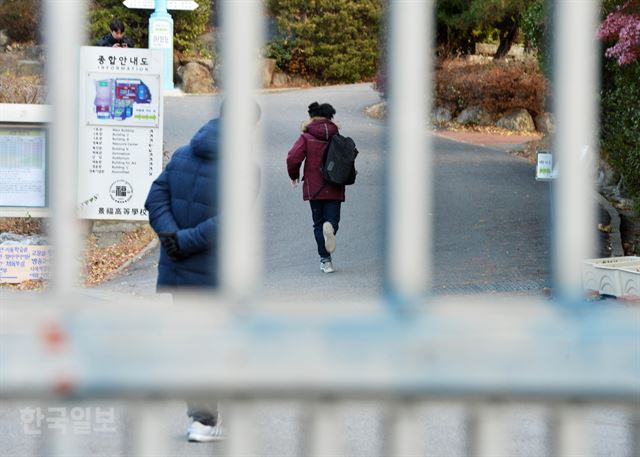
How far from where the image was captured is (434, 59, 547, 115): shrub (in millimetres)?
26516

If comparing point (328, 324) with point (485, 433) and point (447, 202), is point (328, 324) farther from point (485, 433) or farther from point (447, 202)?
point (447, 202)

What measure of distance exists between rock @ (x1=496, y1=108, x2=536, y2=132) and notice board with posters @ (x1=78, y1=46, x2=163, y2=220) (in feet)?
46.7

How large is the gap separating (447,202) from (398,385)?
51.9ft

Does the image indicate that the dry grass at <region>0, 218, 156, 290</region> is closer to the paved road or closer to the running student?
the paved road

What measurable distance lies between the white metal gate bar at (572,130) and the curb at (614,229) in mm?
12402

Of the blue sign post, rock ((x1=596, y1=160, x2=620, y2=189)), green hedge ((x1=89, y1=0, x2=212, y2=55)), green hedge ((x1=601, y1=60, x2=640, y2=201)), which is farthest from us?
green hedge ((x1=89, y1=0, x2=212, y2=55))

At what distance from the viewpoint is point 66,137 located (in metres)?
1.44

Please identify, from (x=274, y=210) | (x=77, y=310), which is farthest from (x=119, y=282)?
(x=77, y=310)

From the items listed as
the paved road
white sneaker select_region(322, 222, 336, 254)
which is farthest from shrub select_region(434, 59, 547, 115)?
white sneaker select_region(322, 222, 336, 254)

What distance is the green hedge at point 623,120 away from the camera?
13269 mm

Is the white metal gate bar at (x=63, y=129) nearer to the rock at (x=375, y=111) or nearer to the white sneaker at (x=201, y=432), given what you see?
the white sneaker at (x=201, y=432)

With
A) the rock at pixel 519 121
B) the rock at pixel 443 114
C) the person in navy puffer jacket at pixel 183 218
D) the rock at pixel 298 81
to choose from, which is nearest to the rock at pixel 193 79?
the rock at pixel 298 81

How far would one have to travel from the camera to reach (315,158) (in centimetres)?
1268

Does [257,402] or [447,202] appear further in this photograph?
[447,202]
